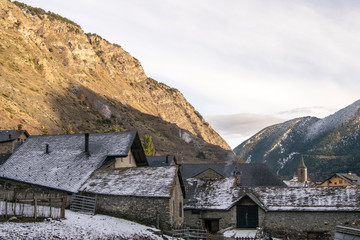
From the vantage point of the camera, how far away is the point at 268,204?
128 feet

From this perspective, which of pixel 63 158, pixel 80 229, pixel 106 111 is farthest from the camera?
pixel 106 111

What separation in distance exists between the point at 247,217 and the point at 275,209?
2.77 metres

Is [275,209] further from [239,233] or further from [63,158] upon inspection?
→ [63,158]

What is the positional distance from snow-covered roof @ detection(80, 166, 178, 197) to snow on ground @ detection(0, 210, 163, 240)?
2574 mm

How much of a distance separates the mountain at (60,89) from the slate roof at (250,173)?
147 ft

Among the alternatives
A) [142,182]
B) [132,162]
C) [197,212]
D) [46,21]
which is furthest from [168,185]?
[46,21]

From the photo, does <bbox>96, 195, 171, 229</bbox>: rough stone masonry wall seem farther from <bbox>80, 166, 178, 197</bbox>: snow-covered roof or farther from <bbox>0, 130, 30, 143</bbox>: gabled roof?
<bbox>0, 130, 30, 143</bbox>: gabled roof

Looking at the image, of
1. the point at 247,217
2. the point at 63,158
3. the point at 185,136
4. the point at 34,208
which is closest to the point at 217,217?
the point at 247,217

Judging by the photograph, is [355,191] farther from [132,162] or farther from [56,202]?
[56,202]

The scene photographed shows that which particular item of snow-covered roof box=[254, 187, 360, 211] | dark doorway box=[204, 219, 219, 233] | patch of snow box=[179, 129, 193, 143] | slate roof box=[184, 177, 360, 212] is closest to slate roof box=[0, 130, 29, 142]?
slate roof box=[184, 177, 360, 212]

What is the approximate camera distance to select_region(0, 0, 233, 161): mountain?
369ft

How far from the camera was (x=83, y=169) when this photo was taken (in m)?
39.2

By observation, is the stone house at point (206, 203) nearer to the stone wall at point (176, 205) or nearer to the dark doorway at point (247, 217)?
the dark doorway at point (247, 217)

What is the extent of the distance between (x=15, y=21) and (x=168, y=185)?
143 metres
